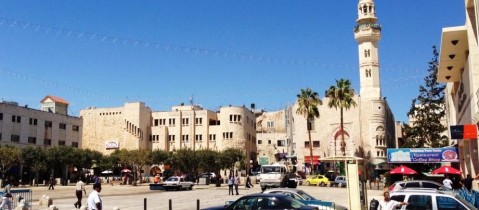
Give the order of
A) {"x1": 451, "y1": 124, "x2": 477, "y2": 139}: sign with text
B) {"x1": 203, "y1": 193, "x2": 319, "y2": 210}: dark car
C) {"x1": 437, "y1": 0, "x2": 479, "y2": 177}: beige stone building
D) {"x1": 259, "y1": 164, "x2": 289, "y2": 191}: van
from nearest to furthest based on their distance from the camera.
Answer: {"x1": 203, "y1": 193, "x2": 319, "y2": 210}: dark car → {"x1": 437, "y1": 0, "x2": 479, "y2": 177}: beige stone building → {"x1": 451, "y1": 124, "x2": 477, "y2": 139}: sign with text → {"x1": 259, "y1": 164, "x2": 289, "y2": 191}: van

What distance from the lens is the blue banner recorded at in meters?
40.0

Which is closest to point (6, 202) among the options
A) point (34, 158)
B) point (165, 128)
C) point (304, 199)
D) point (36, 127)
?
point (304, 199)

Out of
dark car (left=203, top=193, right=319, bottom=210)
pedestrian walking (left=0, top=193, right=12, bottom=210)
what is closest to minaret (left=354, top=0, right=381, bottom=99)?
pedestrian walking (left=0, top=193, right=12, bottom=210)

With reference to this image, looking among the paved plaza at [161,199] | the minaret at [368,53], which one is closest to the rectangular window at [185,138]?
the minaret at [368,53]

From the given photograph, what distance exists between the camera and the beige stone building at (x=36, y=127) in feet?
201

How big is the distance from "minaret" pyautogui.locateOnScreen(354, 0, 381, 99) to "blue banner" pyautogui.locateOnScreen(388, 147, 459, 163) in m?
35.3

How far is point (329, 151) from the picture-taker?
7725 centimetres

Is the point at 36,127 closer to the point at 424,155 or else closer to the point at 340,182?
the point at 340,182

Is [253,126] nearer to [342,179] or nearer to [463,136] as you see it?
[342,179]

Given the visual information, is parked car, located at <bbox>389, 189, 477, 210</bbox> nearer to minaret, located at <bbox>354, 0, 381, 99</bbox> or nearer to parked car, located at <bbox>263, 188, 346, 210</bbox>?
parked car, located at <bbox>263, 188, 346, 210</bbox>

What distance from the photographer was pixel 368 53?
7819cm

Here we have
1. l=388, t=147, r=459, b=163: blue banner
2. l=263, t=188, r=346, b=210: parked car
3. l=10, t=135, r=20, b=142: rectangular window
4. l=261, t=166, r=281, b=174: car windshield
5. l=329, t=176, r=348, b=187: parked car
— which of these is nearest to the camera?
l=263, t=188, r=346, b=210: parked car

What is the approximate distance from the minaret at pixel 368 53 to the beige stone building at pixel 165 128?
23200 millimetres

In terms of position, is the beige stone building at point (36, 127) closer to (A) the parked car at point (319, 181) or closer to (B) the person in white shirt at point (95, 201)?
Result: (A) the parked car at point (319, 181)
